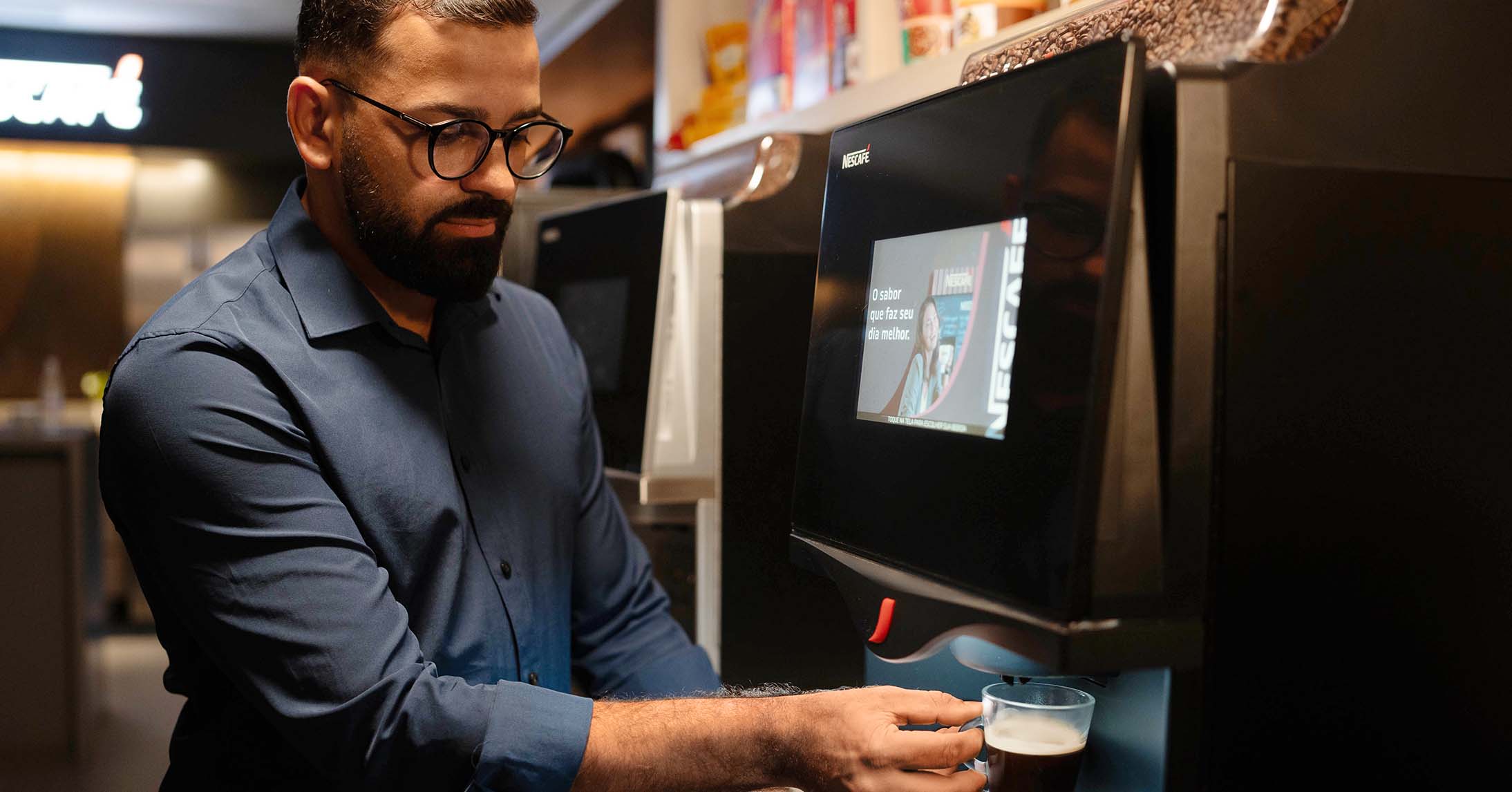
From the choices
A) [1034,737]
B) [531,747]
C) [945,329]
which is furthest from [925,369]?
[531,747]

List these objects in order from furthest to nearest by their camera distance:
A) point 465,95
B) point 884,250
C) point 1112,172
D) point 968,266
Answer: point 465,95 → point 884,250 → point 968,266 → point 1112,172

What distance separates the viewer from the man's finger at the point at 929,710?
888mm

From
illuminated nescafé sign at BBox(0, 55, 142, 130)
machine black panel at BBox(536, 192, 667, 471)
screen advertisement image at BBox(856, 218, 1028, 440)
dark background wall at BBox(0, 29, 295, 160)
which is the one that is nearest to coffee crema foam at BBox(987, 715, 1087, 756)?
screen advertisement image at BBox(856, 218, 1028, 440)

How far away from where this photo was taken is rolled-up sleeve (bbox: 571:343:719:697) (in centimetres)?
147

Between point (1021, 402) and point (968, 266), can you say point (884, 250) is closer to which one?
point (968, 266)

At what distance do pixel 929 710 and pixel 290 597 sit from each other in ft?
1.83

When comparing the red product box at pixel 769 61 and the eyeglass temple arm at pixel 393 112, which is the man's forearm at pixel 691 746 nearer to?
the eyeglass temple arm at pixel 393 112

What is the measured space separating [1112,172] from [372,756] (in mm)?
763

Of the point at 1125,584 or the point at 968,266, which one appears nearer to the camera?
the point at 1125,584

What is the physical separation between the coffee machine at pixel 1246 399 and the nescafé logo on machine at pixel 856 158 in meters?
0.19

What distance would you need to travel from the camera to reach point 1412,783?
0.80 meters

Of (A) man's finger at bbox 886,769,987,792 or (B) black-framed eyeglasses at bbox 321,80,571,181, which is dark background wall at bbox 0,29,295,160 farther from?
(A) man's finger at bbox 886,769,987,792

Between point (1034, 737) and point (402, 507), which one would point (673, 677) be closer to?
point (402, 507)

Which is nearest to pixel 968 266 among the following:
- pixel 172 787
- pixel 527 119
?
pixel 527 119
